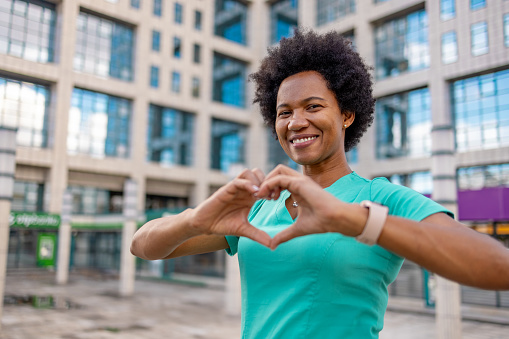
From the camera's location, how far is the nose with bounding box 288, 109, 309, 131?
1.62 m

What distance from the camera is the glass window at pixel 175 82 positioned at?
32688mm

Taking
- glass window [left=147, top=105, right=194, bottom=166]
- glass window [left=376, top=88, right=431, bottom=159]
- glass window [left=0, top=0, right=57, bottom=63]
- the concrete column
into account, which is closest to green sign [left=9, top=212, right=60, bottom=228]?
the concrete column

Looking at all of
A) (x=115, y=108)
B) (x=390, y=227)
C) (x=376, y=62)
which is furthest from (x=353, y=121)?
(x=115, y=108)

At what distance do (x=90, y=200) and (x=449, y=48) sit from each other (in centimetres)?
2483

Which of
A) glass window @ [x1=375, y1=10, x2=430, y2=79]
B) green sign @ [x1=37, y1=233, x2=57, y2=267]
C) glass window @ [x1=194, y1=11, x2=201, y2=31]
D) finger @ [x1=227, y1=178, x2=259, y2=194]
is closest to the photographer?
finger @ [x1=227, y1=178, x2=259, y2=194]

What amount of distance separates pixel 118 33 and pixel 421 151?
2085 centimetres

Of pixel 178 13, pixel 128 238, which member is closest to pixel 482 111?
pixel 128 238

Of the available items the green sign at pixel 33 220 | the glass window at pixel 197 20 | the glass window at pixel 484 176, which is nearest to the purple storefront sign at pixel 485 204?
the glass window at pixel 484 176

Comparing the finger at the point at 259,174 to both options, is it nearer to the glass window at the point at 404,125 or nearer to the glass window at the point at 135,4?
the glass window at the point at 404,125

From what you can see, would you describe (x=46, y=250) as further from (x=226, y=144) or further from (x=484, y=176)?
(x=484, y=176)

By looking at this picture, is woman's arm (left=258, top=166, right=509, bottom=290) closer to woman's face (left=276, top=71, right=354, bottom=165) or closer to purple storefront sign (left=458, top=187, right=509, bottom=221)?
woman's face (left=276, top=71, right=354, bottom=165)

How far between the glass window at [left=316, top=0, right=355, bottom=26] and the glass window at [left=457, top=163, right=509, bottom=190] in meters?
12.1

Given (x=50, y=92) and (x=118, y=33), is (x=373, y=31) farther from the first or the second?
(x=50, y=92)

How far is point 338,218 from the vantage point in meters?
1.15
